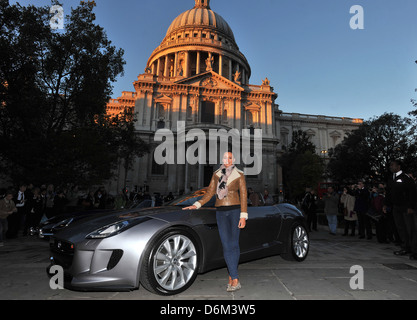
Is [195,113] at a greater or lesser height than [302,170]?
greater

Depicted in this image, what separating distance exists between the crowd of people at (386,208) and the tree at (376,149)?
24.0m

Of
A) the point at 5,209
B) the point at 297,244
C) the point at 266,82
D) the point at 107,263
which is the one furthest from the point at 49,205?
the point at 266,82

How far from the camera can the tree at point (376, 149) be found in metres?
28.6

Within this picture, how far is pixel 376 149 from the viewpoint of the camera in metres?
29.4

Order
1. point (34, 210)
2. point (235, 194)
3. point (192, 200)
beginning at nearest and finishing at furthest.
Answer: point (235, 194), point (192, 200), point (34, 210)

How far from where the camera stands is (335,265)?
441 cm

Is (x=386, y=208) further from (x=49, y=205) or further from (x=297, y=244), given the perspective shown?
(x=49, y=205)

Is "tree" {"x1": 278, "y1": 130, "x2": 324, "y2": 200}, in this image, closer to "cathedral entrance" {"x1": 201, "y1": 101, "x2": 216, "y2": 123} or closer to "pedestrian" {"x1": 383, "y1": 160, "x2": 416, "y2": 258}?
"cathedral entrance" {"x1": 201, "y1": 101, "x2": 216, "y2": 123}

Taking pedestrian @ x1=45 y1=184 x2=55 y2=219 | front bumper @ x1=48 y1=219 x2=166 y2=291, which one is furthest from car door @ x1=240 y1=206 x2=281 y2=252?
pedestrian @ x1=45 y1=184 x2=55 y2=219

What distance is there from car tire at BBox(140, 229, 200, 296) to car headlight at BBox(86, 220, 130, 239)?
423 millimetres

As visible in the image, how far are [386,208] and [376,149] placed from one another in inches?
1086

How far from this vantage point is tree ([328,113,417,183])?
28558 millimetres

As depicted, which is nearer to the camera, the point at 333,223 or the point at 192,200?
the point at 192,200
